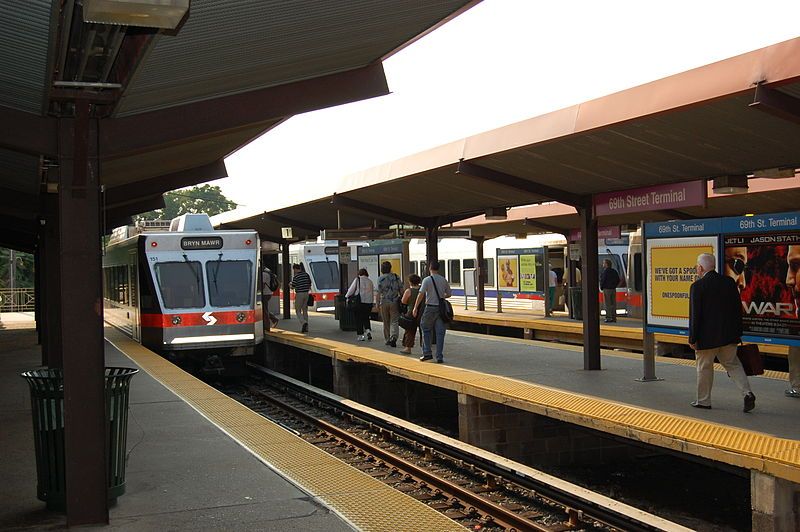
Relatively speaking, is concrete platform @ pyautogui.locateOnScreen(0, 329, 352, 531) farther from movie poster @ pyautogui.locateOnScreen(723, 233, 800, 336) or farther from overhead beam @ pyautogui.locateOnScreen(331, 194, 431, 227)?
overhead beam @ pyautogui.locateOnScreen(331, 194, 431, 227)

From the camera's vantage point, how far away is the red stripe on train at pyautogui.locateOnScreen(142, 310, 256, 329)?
54.4 feet

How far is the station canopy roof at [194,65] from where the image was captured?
5.06m

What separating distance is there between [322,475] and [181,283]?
401 inches

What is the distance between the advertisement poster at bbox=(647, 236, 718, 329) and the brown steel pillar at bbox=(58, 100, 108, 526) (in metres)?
6.58

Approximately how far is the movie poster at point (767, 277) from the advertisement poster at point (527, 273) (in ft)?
53.7

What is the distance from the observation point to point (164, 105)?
271 inches

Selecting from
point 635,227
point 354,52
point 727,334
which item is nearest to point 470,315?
point 635,227

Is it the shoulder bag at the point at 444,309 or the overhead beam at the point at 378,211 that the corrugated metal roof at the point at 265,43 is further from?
the overhead beam at the point at 378,211

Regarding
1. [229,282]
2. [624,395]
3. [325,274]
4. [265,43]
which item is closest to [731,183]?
[624,395]

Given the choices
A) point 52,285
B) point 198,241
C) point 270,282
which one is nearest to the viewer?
point 52,285

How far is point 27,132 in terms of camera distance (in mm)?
5648

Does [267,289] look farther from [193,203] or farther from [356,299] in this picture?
[193,203]

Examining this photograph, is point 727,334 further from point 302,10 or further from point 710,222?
point 302,10

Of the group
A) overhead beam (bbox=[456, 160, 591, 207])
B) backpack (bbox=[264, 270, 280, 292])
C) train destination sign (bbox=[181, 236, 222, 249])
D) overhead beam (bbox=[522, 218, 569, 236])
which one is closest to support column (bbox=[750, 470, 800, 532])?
overhead beam (bbox=[456, 160, 591, 207])
